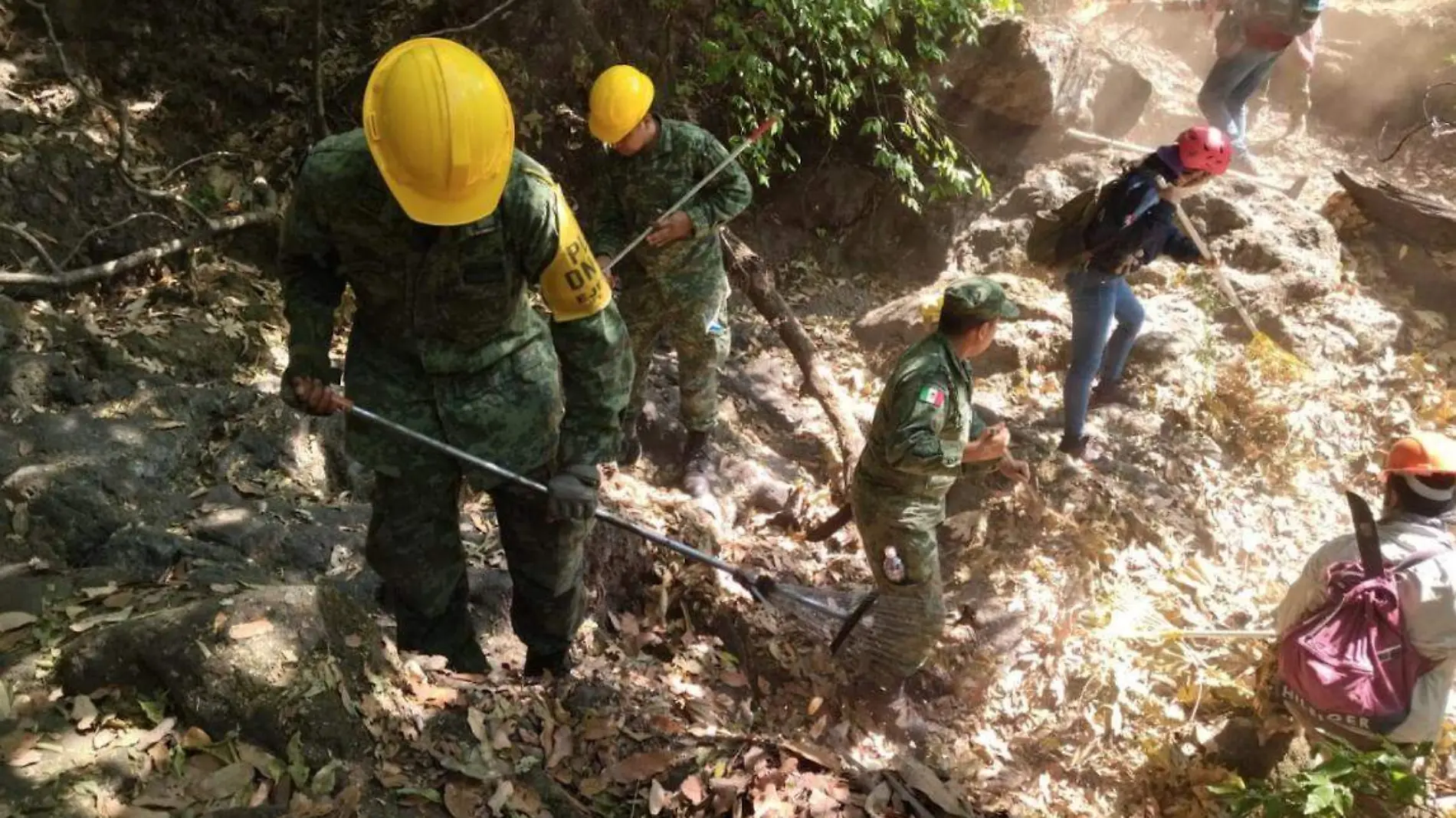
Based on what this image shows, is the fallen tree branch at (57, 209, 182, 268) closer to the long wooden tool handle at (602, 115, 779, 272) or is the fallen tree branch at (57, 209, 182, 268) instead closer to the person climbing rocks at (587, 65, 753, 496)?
the person climbing rocks at (587, 65, 753, 496)

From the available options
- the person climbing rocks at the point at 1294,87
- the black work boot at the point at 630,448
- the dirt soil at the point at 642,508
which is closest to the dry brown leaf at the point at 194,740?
the dirt soil at the point at 642,508

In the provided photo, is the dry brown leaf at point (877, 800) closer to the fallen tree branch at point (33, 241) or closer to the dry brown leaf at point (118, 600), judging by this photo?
the dry brown leaf at point (118, 600)

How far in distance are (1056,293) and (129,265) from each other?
7.66m

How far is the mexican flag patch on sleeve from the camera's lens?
3.90 metres

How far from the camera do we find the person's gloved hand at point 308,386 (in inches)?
116

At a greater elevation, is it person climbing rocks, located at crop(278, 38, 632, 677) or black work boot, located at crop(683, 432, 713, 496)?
person climbing rocks, located at crop(278, 38, 632, 677)

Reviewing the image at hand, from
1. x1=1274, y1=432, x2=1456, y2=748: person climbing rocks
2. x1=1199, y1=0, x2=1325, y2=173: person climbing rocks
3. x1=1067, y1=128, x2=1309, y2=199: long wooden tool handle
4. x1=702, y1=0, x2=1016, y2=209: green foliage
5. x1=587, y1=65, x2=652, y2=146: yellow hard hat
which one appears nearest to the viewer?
x1=1274, y1=432, x2=1456, y2=748: person climbing rocks

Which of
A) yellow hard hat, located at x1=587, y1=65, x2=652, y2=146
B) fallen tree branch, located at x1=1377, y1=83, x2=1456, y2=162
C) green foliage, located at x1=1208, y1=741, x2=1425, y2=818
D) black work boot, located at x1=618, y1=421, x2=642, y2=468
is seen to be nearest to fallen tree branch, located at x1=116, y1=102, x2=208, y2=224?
yellow hard hat, located at x1=587, y1=65, x2=652, y2=146

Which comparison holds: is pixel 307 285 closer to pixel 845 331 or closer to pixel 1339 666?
pixel 1339 666

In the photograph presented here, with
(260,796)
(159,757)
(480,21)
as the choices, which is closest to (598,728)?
(260,796)

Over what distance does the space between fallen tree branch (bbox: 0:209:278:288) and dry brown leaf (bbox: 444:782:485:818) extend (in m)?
4.25

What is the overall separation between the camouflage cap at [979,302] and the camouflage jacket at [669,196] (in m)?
1.70

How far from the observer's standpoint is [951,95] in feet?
30.0

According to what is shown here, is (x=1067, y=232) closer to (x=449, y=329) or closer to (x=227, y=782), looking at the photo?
(x=449, y=329)
